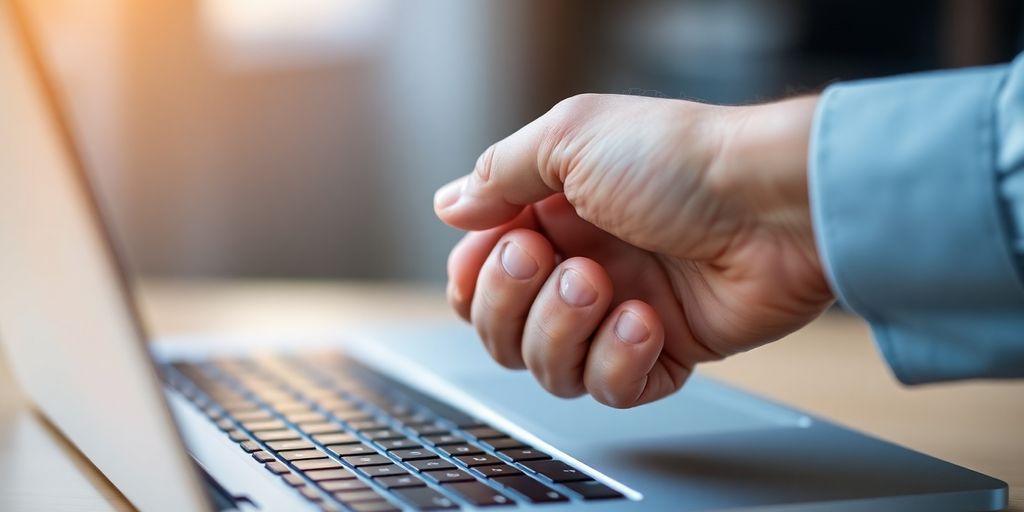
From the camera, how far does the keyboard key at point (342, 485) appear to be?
0.44m

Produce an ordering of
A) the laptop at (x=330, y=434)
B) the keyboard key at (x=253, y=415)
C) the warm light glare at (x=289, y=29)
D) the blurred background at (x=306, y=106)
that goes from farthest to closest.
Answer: the warm light glare at (x=289, y=29) < the blurred background at (x=306, y=106) < the keyboard key at (x=253, y=415) < the laptop at (x=330, y=434)

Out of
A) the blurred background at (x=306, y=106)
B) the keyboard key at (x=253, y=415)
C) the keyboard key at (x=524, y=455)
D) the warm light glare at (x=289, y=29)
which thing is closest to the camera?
the keyboard key at (x=524, y=455)

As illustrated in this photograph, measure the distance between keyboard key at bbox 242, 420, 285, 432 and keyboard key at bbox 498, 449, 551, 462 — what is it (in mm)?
136

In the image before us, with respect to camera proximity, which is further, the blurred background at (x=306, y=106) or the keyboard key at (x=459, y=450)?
the blurred background at (x=306, y=106)

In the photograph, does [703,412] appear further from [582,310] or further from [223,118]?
[223,118]

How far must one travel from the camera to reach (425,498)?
0.43m

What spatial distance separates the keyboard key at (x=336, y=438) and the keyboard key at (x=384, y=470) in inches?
2.5

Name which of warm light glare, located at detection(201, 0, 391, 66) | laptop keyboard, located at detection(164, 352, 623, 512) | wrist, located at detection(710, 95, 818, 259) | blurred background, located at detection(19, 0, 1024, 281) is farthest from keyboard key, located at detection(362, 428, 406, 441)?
warm light glare, located at detection(201, 0, 391, 66)

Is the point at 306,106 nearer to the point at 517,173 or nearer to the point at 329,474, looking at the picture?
the point at 517,173

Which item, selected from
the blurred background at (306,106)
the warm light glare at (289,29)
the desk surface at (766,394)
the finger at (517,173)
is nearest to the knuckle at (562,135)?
the finger at (517,173)

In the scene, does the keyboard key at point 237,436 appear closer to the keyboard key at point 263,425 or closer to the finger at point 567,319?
the keyboard key at point 263,425

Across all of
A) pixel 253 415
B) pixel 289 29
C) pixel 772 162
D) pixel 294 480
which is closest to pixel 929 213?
pixel 772 162

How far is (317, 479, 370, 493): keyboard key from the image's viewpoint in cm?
44

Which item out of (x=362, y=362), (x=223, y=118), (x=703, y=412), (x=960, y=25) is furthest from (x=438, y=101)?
(x=703, y=412)
